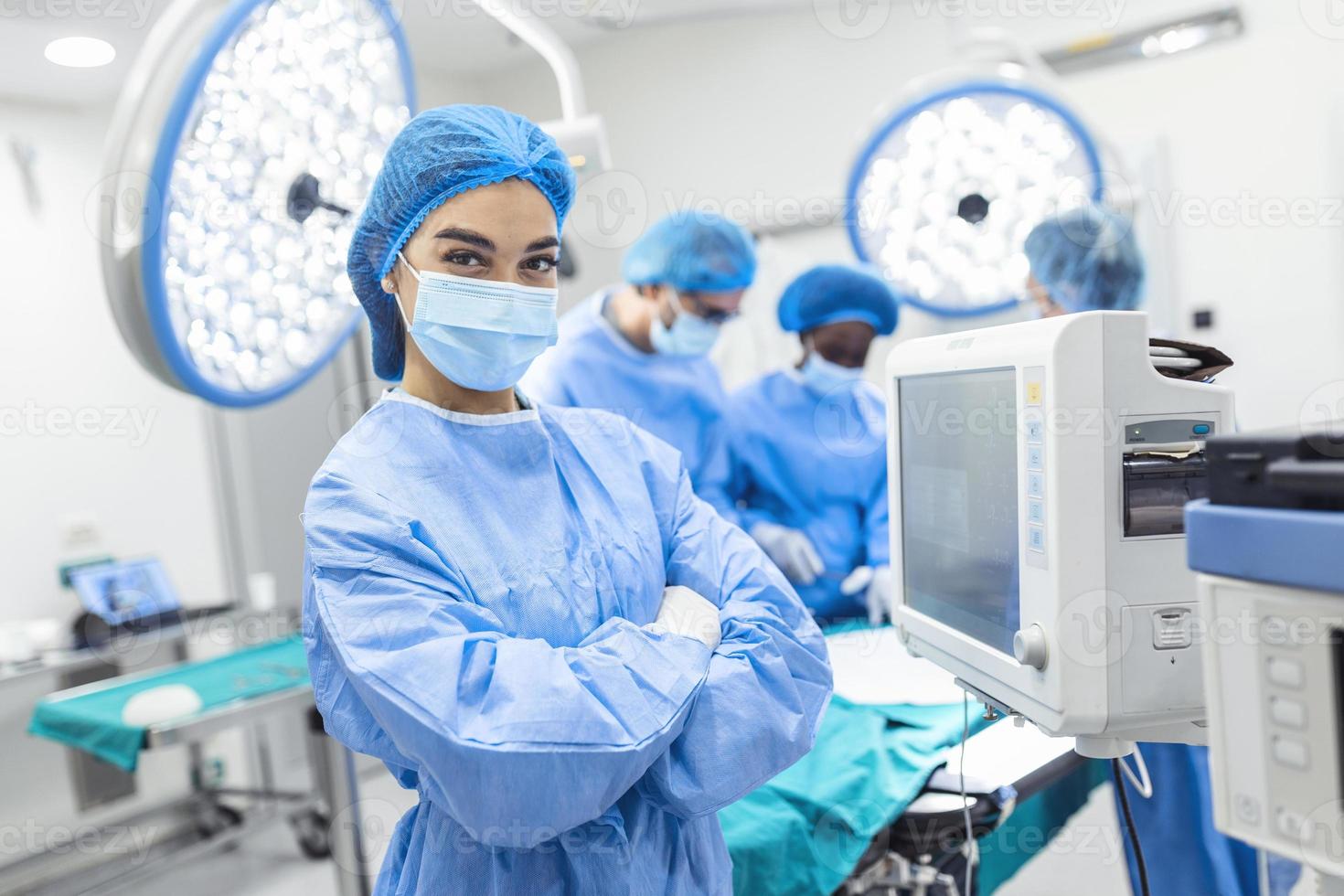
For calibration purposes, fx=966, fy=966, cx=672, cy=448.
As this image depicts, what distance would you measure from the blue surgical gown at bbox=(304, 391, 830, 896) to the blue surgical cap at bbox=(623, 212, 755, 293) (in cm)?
107

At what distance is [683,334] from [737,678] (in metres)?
1.41

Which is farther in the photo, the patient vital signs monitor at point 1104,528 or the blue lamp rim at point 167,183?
the blue lamp rim at point 167,183

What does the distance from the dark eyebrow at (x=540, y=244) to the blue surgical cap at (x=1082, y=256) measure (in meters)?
1.40

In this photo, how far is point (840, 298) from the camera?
256 cm

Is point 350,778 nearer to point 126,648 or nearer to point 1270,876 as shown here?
point 126,648

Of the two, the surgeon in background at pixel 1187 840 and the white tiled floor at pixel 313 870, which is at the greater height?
the surgeon in background at pixel 1187 840

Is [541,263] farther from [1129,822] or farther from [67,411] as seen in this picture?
[67,411]

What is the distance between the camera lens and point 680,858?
107 centimetres

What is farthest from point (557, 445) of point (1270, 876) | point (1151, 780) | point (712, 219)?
point (1270, 876)

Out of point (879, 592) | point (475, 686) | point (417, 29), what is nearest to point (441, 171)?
point (475, 686)

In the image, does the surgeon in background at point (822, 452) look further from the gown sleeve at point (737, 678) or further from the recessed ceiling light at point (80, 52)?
the recessed ceiling light at point (80, 52)

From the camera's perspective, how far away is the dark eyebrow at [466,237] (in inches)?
42.6

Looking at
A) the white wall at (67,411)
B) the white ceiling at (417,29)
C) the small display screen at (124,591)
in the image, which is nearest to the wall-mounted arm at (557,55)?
the white ceiling at (417,29)

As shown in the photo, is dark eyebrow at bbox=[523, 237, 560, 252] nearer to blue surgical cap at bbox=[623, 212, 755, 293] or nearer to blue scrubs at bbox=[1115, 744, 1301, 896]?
blue surgical cap at bbox=[623, 212, 755, 293]
